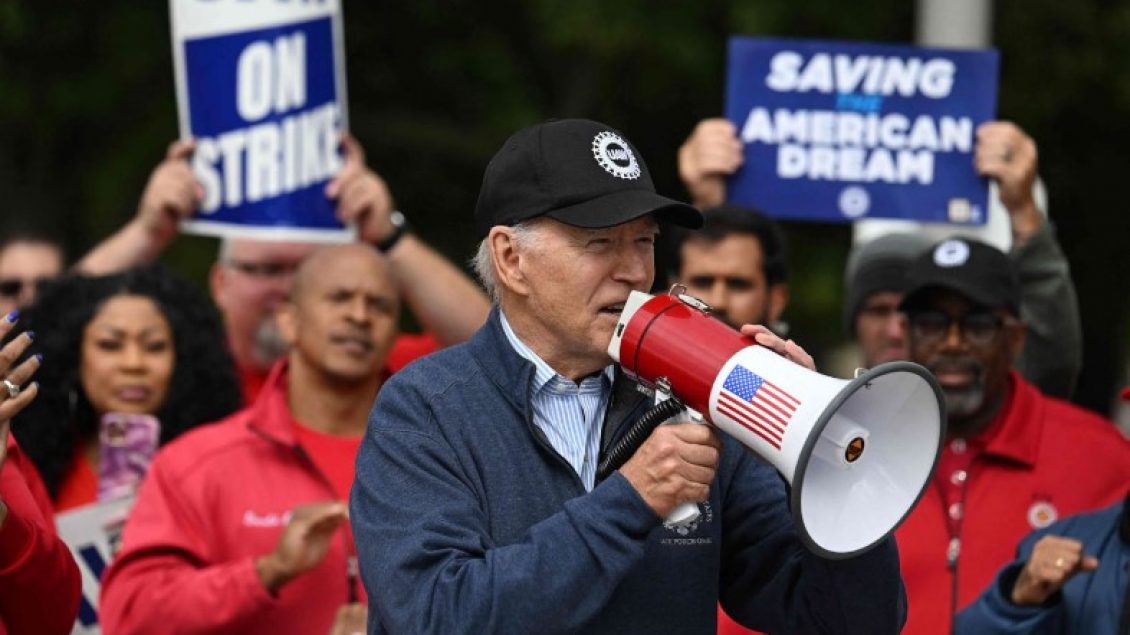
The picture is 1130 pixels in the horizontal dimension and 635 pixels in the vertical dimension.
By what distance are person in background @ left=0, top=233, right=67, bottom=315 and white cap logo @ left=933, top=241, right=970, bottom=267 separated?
9.81 feet

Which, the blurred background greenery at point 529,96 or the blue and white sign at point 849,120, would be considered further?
the blurred background greenery at point 529,96

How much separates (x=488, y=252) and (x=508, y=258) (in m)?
0.09

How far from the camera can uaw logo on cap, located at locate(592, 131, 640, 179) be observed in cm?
374

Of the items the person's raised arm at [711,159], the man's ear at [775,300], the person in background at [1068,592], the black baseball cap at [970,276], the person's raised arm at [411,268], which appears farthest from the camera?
the person's raised arm at [411,268]

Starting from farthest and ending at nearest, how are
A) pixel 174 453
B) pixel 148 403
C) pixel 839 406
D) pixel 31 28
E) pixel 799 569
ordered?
pixel 31 28, pixel 148 403, pixel 174 453, pixel 799 569, pixel 839 406

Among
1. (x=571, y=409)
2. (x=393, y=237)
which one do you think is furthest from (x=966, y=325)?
(x=571, y=409)

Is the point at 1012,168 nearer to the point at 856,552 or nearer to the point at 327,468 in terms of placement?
the point at 327,468

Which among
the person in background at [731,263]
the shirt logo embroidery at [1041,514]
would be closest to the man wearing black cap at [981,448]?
the shirt logo embroidery at [1041,514]

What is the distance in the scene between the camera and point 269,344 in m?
7.13

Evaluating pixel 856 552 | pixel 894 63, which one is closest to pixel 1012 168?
pixel 894 63

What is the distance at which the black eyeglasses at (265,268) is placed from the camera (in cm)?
718

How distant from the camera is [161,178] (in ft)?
21.9

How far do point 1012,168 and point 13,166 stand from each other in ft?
20.6

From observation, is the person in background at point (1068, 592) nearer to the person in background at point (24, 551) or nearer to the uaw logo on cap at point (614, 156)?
the uaw logo on cap at point (614, 156)
